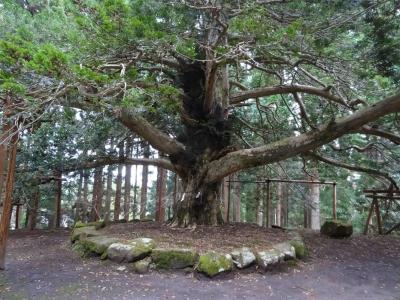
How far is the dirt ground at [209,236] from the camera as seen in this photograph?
5.32m

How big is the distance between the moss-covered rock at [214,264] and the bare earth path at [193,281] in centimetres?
11

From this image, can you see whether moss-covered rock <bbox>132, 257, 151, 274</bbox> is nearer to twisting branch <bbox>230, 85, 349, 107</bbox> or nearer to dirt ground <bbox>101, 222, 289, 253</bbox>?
dirt ground <bbox>101, 222, 289, 253</bbox>

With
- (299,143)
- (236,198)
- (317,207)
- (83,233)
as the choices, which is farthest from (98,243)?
(317,207)

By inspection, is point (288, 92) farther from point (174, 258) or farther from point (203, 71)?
point (174, 258)

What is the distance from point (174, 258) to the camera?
4.79 meters

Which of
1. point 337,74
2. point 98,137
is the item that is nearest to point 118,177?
point 98,137

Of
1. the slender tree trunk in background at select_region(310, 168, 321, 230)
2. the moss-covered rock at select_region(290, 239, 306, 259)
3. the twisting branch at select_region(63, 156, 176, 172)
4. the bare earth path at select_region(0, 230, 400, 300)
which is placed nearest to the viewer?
the bare earth path at select_region(0, 230, 400, 300)

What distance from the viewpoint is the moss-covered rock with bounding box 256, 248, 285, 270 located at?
4.93 m

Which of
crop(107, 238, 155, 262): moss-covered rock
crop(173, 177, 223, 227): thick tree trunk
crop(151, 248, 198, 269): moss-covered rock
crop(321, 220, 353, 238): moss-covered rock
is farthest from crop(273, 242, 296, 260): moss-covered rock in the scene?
crop(321, 220, 353, 238): moss-covered rock

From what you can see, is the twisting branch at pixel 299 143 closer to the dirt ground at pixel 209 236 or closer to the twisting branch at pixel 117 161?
the dirt ground at pixel 209 236

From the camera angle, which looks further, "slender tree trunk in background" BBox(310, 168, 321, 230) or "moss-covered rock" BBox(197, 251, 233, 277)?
"slender tree trunk in background" BBox(310, 168, 321, 230)

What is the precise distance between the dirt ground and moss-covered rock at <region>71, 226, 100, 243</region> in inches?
9.5

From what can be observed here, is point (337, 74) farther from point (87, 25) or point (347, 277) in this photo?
point (87, 25)

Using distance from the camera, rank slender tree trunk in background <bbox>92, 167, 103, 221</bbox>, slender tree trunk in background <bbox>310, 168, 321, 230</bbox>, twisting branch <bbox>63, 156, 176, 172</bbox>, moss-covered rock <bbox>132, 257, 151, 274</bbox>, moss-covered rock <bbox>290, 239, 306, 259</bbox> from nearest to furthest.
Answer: moss-covered rock <bbox>132, 257, 151, 274</bbox>, moss-covered rock <bbox>290, 239, 306, 259</bbox>, twisting branch <bbox>63, 156, 176, 172</bbox>, slender tree trunk in background <bbox>92, 167, 103, 221</bbox>, slender tree trunk in background <bbox>310, 168, 321, 230</bbox>
